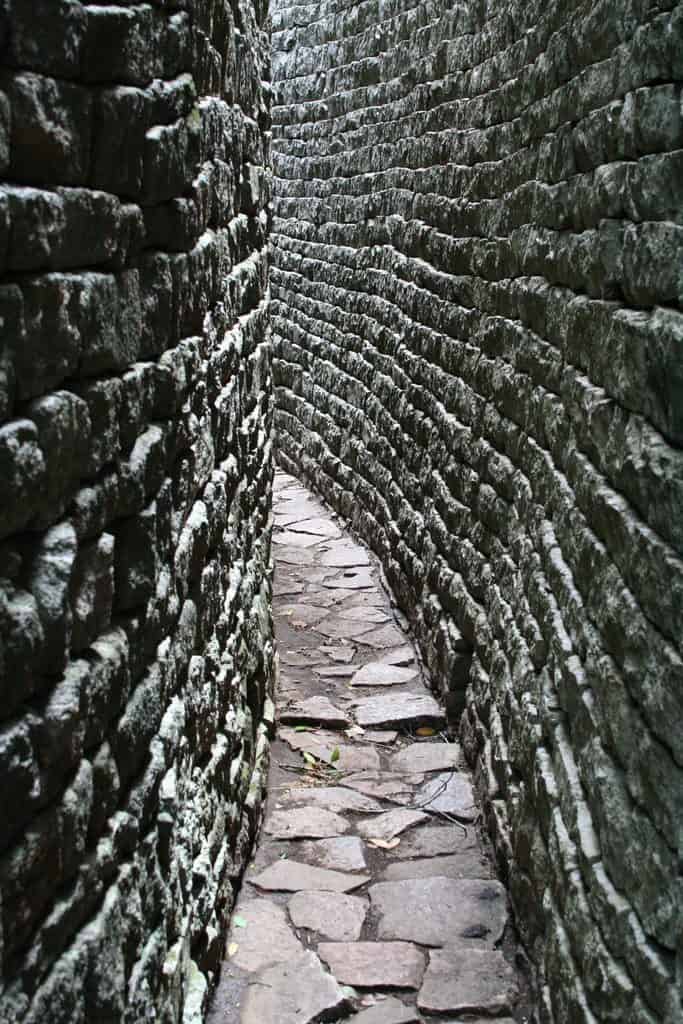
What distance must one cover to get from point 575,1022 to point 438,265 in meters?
3.64

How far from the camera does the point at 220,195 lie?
3227 millimetres

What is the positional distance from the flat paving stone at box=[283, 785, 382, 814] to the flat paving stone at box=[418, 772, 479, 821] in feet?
0.64

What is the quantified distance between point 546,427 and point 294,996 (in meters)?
1.70

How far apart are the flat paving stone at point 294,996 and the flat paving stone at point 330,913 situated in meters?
0.20

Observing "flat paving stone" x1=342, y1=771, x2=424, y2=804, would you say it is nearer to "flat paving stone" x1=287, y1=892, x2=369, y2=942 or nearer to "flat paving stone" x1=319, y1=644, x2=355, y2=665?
"flat paving stone" x1=287, y1=892, x2=369, y2=942

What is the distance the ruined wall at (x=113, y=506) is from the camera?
1.45m

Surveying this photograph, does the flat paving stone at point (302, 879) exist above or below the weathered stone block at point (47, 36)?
below

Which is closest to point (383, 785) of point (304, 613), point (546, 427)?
point (546, 427)

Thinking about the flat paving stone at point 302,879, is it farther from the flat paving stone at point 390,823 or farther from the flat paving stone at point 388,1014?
the flat paving stone at point 388,1014

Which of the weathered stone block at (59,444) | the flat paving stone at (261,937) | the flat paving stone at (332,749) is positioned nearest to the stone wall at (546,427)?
the flat paving stone at (332,749)

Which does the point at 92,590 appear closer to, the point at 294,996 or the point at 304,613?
the point at 294,996

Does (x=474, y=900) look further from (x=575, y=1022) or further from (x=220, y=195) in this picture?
(x=220, y=195)

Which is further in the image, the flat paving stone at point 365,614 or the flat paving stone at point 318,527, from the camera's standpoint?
the flat paving stone at point 318,527

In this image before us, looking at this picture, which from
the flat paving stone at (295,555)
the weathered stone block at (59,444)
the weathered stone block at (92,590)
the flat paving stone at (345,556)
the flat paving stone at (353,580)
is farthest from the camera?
the flat paving stone at (295,555)
